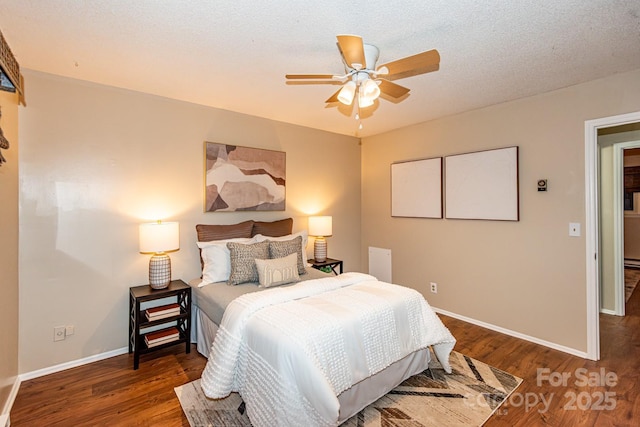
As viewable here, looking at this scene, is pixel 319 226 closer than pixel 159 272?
No

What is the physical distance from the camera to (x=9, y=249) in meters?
2.13

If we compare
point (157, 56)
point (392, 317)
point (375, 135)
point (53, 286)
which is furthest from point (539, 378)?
point (53, 286)

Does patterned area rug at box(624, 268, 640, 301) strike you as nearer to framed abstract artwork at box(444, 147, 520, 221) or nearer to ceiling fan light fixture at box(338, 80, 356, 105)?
framed abstract artwork at box(444, 147, 520, 221)

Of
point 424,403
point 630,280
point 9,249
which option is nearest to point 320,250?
point 424,403

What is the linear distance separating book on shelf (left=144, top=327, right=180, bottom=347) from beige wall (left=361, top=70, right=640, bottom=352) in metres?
2.95

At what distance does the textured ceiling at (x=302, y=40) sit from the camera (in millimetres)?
1721

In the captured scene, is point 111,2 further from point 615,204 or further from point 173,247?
point 615,204

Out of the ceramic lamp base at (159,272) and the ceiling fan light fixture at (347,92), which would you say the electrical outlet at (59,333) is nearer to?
the ceramic lamp base at (159,272)

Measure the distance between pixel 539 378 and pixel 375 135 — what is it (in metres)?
3.47

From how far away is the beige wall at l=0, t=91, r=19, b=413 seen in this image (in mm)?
1966

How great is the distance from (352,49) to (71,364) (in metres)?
3.35

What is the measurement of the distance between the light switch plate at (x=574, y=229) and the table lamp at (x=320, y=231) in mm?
2502

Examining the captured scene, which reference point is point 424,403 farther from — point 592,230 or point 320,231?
point 320,231

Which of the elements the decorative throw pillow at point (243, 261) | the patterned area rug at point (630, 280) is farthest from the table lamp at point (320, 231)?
the patterned area rug at point (630, 280)
